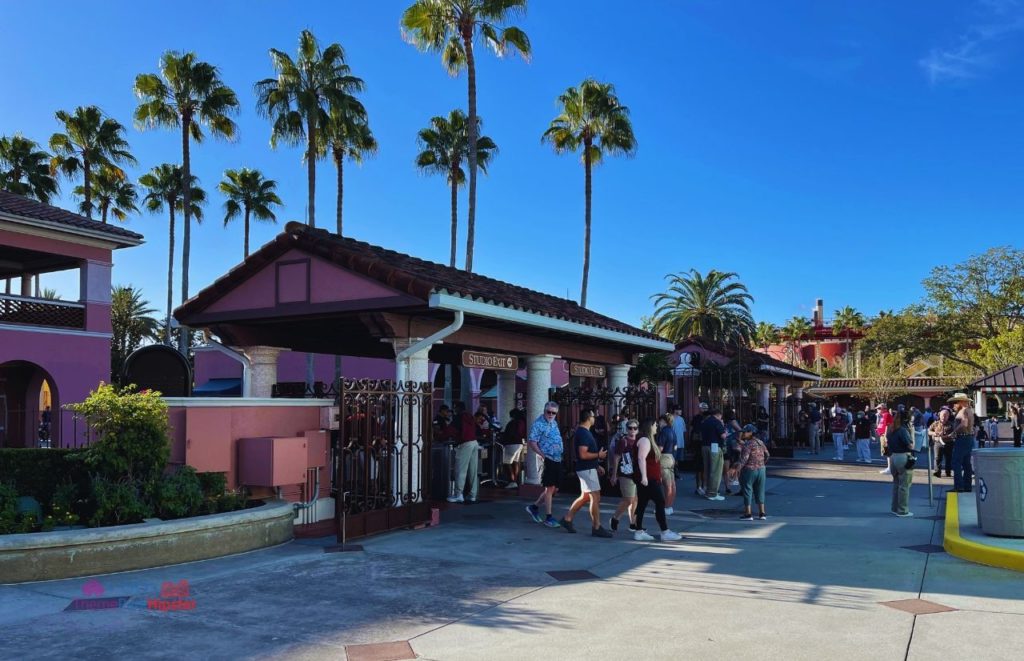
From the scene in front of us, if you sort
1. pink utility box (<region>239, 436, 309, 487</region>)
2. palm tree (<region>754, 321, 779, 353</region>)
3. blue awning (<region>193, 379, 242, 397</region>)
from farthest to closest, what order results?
palm tree (<region>754, 321, 779, 353</region>)
blue awning (<region>193, 379, 242, 397</region>)
pink utility box (<region>239, 436, 309, 487</region>)

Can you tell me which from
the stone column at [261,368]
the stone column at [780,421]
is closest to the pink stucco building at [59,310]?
the stone column at [261,368]

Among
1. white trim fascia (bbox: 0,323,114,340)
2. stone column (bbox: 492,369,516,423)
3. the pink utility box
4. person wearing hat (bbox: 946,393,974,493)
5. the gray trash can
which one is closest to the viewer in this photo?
the gray trash can

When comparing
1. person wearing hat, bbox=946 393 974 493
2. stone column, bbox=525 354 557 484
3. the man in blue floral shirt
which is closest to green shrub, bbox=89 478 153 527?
the man in blue floral shirt

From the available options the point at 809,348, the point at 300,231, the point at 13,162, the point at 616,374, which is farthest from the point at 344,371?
the point at 809,348

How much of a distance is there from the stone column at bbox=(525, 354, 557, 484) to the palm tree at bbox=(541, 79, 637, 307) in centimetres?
2277

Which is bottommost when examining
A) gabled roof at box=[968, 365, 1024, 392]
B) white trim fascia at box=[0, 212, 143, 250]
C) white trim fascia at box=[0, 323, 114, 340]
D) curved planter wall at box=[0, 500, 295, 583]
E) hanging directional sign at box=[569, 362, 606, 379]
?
curved planter wall at box=[0, 500, 295, 583]

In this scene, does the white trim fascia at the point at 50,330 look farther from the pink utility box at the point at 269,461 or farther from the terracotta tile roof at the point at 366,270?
the pink utility box at the point at 269,461

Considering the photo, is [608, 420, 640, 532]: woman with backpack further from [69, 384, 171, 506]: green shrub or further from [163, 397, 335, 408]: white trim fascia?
[69, 384, 171, 506]: green shrub

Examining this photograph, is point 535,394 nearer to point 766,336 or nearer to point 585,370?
point 585,370

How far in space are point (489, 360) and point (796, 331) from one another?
7214 centimetres

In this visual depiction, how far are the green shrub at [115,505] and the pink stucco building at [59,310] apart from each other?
37.8 feet

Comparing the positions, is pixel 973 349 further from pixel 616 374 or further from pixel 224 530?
pixel 224 530

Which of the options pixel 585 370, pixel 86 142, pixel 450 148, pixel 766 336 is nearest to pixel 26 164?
pixel 86 142

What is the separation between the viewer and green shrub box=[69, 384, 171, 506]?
27.5ft
